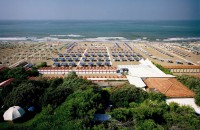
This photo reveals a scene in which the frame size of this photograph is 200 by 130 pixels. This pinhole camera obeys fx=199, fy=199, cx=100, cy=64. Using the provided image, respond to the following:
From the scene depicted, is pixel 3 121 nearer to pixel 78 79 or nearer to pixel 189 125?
pixel 78 79

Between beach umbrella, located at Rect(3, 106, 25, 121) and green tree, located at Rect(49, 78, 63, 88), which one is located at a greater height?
green tree, located at Rect(49, 78, 63, 88)

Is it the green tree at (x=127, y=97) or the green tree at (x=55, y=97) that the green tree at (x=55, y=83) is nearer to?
the green tree at (x=55, y=97)

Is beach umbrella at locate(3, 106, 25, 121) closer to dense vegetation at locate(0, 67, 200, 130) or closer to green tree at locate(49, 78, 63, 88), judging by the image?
dense vegetation at locate(0, 67, 200, 130)

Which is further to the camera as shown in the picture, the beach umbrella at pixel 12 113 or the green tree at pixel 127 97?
the green tree at pixel 127 97

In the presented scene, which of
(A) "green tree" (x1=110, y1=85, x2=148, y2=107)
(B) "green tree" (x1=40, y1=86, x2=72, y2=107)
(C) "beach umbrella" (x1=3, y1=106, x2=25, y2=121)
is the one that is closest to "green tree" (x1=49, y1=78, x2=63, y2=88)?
(B) "green tree" (x1=40, y1=86, x2=72, y2=107)

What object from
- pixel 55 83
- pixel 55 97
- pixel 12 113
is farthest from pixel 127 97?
pixel 12 113

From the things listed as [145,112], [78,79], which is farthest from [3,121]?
[145,112]

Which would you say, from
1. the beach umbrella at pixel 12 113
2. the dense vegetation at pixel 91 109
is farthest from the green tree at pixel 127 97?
the beach umbrella at pixel 12 113
